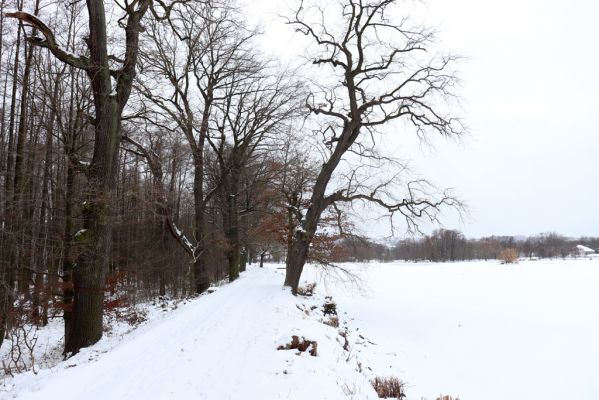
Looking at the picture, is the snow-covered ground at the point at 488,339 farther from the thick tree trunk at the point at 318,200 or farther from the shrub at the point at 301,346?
the thick tree trunk at the point at 318,200

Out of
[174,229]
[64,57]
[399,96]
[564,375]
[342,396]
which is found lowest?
[564,375]

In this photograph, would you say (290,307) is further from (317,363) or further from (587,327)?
(587,327)

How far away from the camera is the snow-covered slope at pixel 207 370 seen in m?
4.98

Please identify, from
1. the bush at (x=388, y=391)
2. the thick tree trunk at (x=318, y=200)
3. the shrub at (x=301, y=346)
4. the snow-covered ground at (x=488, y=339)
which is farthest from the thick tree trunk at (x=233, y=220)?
the bush at (x=388, y=391)

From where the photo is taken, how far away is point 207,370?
18.6 ft

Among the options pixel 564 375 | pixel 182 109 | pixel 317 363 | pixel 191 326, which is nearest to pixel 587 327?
pixel 564 375

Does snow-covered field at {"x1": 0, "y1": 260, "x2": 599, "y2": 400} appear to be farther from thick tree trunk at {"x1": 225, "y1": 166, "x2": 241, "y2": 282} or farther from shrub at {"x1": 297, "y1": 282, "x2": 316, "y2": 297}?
thick tree trunk at {"x1": 225, "y1": 166, "x2": 241, "y2": 282}

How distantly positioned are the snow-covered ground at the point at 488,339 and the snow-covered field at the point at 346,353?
50mm

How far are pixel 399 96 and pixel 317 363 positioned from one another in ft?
33.6

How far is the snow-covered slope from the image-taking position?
16.3 ft

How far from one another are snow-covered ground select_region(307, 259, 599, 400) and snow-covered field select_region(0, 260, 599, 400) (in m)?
0.05

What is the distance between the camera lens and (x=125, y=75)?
8383mm

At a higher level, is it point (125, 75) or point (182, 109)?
point (182, 109)

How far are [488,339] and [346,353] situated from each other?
8.27 m
